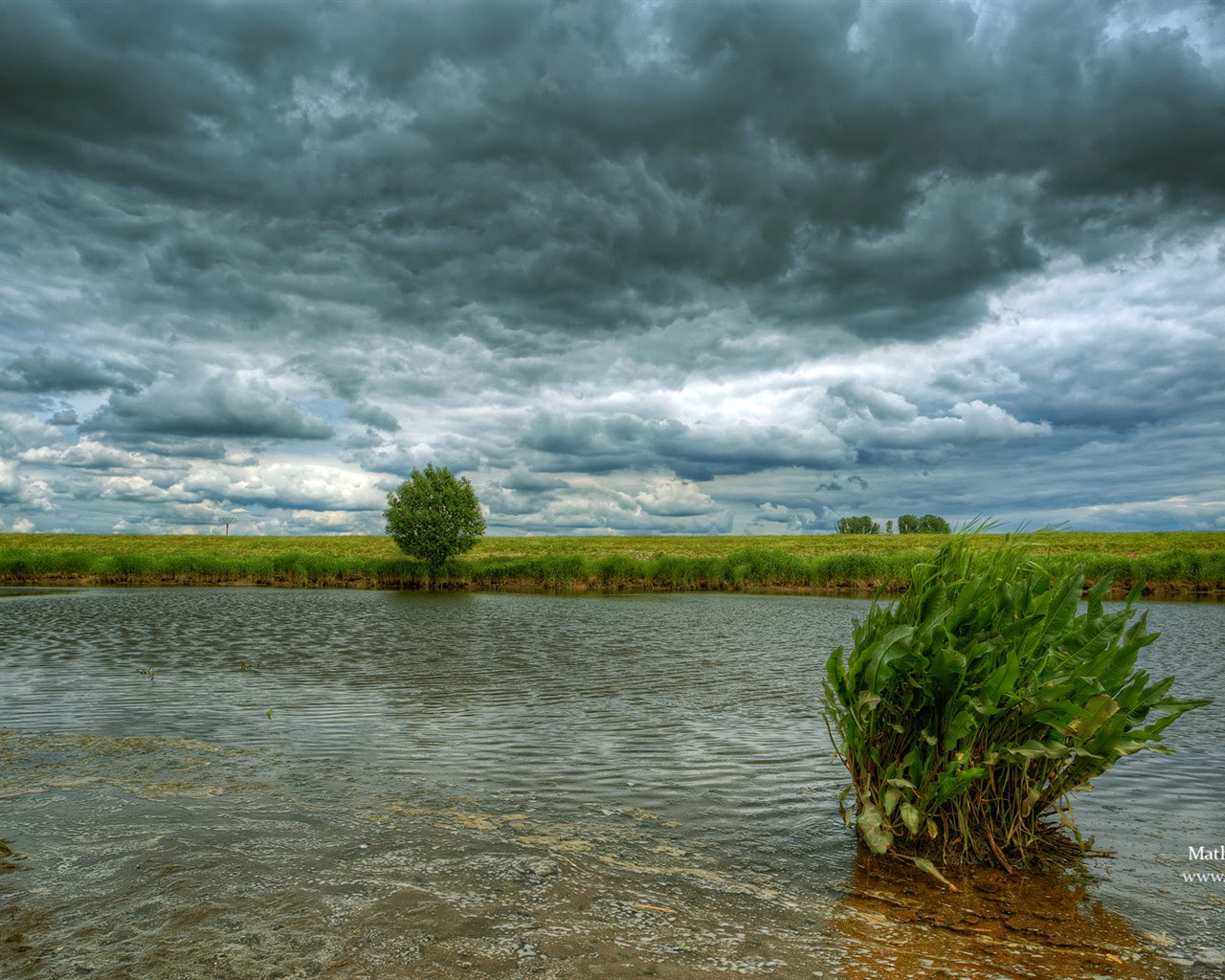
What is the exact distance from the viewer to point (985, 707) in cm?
590

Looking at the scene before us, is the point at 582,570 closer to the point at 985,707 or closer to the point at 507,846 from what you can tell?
the point at 507,846

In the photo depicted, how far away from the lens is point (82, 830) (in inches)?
265

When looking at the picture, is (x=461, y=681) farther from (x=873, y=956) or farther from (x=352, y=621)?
(x=352, y=621)

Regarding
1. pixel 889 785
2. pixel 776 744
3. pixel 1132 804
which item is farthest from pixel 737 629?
pixel 889 785

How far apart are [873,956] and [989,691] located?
2.28 metres

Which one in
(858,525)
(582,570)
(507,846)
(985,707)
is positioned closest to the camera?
(985,707)

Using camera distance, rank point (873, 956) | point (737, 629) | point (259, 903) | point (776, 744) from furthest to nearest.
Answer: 1. point (737, 629)
2. point (776, 744)
3. point (259, 903)
4. point (873, 956)

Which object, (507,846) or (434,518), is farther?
(434,518)

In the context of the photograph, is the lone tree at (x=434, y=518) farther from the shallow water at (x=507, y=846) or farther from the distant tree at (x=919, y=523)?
the distant tree at (x=919, y=523)

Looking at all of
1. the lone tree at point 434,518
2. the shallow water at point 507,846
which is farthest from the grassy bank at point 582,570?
the shallow water at point 507,846

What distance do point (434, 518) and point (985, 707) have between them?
217ft

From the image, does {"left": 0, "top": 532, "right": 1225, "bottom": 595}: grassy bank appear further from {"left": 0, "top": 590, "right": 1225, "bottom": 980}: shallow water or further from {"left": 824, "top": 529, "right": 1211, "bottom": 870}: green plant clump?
{"left": 824, "top": 529, "right": 1211, "bottom": 870}: green plant clump

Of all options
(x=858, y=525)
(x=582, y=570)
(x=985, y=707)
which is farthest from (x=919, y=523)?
(x=985, y=707)

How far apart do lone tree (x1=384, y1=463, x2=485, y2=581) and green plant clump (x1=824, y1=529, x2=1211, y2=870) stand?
6516 cm
